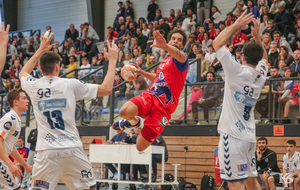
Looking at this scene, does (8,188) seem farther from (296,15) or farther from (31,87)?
(296,15)

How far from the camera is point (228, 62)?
4.39 metres

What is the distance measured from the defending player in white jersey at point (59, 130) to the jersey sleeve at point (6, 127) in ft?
4.42

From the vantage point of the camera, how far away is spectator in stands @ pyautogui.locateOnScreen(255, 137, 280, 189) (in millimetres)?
8409

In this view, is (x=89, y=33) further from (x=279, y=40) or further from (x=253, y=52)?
(x=253, y=52)

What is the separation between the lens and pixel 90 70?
41.1ft

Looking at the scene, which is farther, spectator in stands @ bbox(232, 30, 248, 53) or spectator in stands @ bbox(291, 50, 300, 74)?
spectator in stands @ bbox(232, 30, 248, 53)

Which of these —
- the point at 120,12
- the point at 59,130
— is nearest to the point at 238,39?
the point at 120,12

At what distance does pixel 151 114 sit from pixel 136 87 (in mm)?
5685

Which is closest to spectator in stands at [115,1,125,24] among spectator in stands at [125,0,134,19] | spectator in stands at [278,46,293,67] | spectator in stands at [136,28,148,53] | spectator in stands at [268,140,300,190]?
spectator in stands at [125,0,134,19]

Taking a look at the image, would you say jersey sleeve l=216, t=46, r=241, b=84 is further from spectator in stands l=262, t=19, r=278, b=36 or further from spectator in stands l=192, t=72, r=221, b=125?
spectator in stands l=262, t=19, r=278, b=36

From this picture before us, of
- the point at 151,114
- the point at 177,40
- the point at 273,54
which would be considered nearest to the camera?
the point at 151,114

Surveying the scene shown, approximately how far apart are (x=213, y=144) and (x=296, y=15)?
5292mm

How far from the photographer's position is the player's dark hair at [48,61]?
3.97 meters

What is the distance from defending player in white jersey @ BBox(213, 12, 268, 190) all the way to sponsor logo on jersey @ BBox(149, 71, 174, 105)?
102 cm
